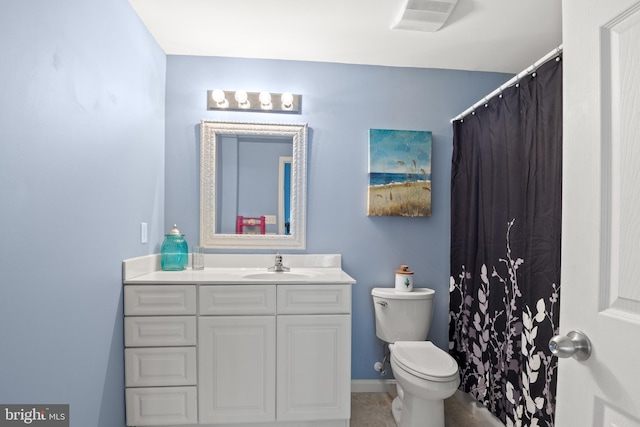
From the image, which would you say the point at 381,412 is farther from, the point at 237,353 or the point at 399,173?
the point at 399,173

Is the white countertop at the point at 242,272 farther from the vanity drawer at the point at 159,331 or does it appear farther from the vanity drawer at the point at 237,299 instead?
the vanity drawer at the point at 159,331

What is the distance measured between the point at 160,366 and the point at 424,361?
1412 mm

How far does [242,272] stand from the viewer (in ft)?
7.11

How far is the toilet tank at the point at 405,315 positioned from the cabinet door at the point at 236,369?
79 cm

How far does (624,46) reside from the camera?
2.07 feet

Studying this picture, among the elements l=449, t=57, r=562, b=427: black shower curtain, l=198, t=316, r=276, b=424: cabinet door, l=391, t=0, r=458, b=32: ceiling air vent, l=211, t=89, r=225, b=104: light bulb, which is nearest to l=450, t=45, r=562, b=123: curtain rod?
l=449, t=57, r=562, b=427: black shower curtain

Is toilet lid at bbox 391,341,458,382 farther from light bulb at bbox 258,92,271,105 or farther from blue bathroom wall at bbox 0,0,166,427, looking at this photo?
light bulb at bbox 258,92,271,105

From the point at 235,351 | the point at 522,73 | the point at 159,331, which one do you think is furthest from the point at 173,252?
the point at 522,73

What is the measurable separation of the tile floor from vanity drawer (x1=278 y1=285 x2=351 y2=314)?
0.74 m

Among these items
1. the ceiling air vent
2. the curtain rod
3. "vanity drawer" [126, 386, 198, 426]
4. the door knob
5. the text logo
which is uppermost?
the ceiling air vent

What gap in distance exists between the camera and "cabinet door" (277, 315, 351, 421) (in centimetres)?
184

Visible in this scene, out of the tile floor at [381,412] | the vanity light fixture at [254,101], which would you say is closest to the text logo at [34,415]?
the tile floor at [381,412]

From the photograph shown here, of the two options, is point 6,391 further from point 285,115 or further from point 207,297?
point 285,115

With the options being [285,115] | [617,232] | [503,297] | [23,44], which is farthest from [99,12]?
[503,297]
